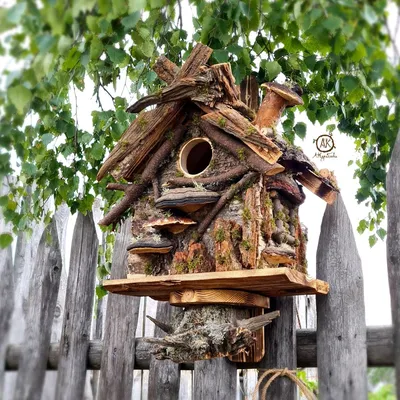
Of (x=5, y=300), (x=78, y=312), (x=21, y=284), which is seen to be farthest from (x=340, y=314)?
(x=21, y=284)

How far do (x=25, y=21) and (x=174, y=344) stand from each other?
121 centimetres

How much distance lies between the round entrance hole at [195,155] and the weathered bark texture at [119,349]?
2.06 ft

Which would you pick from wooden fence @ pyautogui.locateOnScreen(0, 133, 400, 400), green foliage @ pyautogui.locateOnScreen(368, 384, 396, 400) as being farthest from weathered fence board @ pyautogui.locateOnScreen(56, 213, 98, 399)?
green foliage @ pyautogui.locateOnScreen(368, 384, 396, 400)

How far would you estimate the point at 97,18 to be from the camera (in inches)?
80.5

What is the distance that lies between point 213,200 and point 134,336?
0.89 meters

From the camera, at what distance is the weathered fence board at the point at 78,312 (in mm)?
2752

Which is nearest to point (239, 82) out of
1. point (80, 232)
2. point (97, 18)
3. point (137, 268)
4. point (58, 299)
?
point (97, 18)

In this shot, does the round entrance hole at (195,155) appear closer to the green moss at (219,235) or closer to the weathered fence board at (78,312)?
the green moss at (219,235)

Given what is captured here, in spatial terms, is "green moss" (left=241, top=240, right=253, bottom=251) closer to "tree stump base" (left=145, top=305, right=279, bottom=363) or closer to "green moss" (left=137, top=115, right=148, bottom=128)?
"tree stump base" (left=145, top=305, right=279, bottom=363)

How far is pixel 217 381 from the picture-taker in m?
2.45

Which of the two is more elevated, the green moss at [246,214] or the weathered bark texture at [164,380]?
the green moss at [246,214]

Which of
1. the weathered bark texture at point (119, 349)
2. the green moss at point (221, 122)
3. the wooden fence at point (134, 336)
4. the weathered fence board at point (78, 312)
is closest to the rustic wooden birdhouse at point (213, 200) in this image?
the green moss at point (221, 122)

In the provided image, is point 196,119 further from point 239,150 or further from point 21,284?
point 21,284

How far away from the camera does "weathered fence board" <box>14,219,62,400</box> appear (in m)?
2.75
